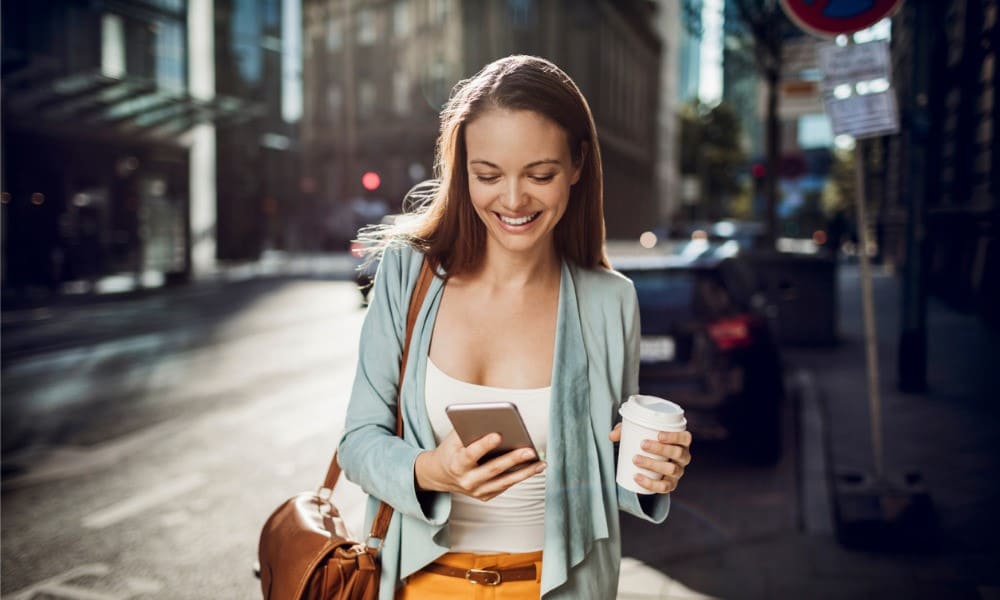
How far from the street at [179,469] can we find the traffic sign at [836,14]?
2755 mm

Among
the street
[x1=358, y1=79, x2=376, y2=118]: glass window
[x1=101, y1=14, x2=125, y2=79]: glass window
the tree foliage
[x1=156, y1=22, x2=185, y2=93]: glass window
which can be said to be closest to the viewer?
the street

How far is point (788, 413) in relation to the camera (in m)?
7.95

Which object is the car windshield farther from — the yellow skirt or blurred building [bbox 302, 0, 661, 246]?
blurred building [bbox 302, 0, 661, 246]

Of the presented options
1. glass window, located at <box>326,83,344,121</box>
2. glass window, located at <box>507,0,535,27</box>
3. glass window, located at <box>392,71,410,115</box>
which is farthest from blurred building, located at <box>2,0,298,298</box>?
glass window, located at <box>326,83,344,121</box>

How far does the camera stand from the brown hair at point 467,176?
1.74 meters

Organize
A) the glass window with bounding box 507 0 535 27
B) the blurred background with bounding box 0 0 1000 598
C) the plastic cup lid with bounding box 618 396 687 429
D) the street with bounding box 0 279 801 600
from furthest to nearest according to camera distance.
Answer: the glass window with bounding box 507 0 535 27, the blurred background with bounding box 0 0 1000 598, the street with bounding box 0 279 801 600, the plastic cup lid with bounding box 618 396 687 429

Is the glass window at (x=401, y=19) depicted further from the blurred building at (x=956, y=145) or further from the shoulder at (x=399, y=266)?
the shoulder at (x=399, y=266)

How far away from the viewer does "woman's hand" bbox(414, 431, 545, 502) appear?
1425 mm

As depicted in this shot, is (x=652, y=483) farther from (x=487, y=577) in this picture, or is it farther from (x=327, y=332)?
(x=327, y=332)

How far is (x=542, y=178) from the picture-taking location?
1.77m

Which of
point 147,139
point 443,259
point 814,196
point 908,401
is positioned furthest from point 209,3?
point 814,196

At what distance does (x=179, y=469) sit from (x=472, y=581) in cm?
475

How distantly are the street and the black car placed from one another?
0.38 m

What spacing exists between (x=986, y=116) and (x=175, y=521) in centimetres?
1075
